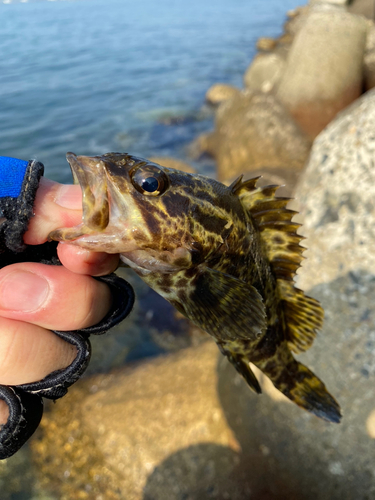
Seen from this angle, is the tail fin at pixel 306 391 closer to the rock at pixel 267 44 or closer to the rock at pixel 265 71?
the rock at pixel 265 71

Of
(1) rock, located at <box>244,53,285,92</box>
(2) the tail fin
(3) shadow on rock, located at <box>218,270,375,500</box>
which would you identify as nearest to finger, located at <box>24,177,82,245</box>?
(2) the tail fin

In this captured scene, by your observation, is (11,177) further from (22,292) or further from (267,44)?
(267,44)

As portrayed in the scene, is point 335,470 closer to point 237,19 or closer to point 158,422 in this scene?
point 158,422

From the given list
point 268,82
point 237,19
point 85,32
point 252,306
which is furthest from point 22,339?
point 237,19

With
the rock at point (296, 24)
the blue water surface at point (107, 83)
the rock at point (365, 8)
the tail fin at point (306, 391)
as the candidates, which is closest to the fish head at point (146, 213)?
the tail fin at point (306, 391)

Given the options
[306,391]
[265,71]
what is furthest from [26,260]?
[265,71]

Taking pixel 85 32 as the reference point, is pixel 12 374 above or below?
below

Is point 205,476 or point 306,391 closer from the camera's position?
point 306,391
